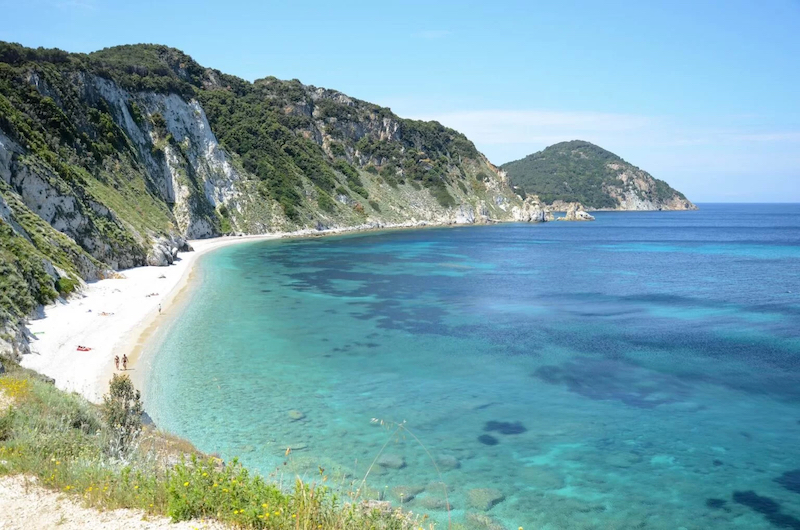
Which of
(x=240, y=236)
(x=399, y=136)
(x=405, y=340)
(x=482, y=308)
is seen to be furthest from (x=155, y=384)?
(x=399, y=136)

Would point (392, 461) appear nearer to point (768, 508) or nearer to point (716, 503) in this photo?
point (716, 503)

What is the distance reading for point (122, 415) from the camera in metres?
15.6

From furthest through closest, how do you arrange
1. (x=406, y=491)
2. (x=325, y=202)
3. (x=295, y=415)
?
(x=325, y=202)
(x=295, y=415)
(x=406, y=491)

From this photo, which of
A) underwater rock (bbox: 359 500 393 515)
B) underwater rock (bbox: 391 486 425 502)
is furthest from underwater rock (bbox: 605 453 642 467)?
underwater rock (bbox: 359 500 393 515)

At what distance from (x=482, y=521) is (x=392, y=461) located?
4190mm

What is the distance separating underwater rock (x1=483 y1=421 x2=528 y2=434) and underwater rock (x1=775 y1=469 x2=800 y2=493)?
26.0 feet

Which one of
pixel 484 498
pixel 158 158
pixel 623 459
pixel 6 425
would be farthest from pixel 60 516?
pixel 158 158

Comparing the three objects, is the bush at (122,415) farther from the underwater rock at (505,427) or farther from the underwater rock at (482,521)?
the underwater rock at (505,427)

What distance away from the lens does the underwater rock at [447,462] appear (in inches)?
683

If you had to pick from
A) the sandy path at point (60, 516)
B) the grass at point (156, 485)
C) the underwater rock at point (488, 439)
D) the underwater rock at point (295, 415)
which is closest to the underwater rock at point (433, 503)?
the grass at point (156, 485)

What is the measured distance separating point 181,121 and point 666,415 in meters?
99.2

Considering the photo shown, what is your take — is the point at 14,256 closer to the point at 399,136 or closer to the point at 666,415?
the point at 666,415

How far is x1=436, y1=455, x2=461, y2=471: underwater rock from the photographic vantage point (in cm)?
1736

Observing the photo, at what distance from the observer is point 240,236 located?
10012 cm
